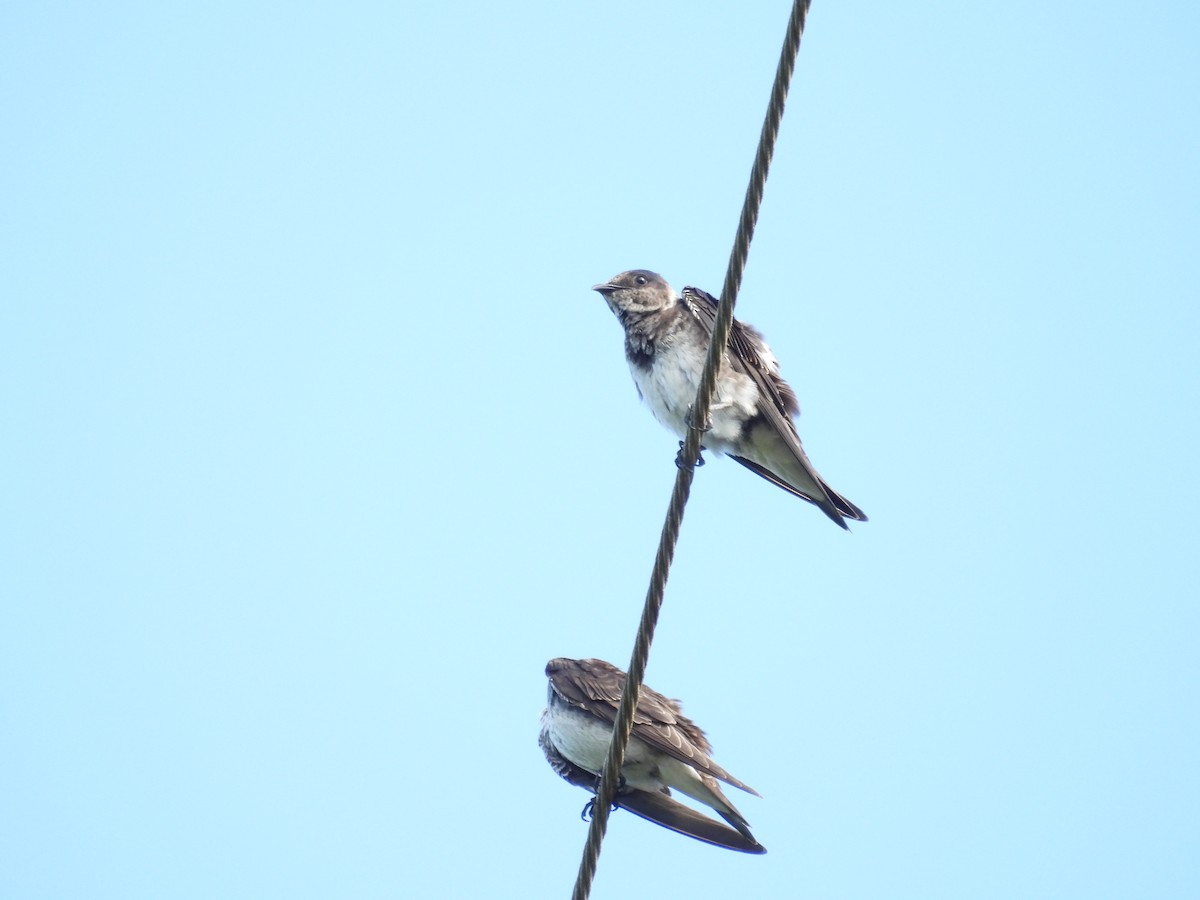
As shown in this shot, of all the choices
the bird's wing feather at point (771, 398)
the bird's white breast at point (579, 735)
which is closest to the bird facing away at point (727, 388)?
the bird's wing feather at point (771, 398)

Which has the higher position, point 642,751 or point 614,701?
point 614,701

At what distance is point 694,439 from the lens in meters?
6.46

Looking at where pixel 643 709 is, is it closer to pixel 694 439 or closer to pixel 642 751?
pixel 642 751

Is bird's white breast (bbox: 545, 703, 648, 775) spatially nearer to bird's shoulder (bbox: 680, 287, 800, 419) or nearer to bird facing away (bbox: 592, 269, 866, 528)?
bird facing away (bbox: 592, 269, 866, 528)

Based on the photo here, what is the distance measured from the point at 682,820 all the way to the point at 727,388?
2780 mm

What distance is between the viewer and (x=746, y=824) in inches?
315

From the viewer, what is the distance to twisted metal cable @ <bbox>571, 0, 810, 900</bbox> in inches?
199

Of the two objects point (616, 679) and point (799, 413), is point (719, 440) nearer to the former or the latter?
point (799, 413)

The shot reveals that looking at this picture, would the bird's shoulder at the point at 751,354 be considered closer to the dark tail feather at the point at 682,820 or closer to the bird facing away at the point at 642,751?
the bird facing away at the point at 642,751

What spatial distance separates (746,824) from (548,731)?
5.99ft

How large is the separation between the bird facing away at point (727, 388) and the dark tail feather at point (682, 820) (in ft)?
6.67

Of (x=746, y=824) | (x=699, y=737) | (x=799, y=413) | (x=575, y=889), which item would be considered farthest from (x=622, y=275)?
(x=575, y=889)

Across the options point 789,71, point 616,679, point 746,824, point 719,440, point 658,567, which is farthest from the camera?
point 616,679

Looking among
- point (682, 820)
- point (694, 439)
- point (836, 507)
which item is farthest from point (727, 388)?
point (682, 820)
